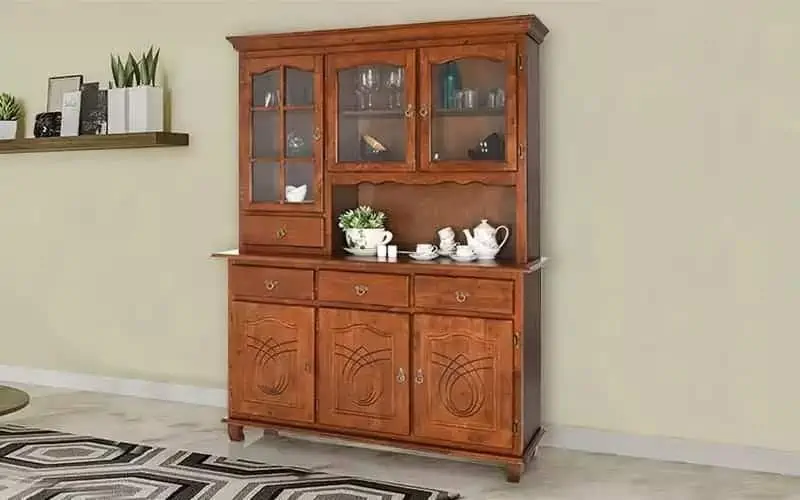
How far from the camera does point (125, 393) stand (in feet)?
16.1

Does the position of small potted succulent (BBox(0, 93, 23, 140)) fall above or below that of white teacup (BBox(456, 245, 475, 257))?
above

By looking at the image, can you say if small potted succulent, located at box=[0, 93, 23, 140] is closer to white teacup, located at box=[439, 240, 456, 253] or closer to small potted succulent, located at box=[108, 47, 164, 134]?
small potted succulent, located at box=[108, 47, 164, 134]

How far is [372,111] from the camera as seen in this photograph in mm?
3857

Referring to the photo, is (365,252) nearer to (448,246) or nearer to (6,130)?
(448,246)

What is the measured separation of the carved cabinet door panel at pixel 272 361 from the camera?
153 inches

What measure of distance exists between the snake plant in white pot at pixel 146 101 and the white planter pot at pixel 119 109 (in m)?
0.02

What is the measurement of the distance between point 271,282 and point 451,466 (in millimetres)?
1094

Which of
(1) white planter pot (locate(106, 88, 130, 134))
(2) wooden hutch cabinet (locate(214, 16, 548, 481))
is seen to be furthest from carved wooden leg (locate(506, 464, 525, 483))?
(1) white planter pot (locate(106, 88, 130, 134))

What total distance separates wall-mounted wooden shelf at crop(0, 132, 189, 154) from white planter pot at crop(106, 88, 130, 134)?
0.17 ft

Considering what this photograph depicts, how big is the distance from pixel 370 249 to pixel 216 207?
1.08 m

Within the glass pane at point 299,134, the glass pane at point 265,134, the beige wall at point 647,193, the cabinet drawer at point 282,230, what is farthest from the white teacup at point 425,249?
the glass pane at point 265,134

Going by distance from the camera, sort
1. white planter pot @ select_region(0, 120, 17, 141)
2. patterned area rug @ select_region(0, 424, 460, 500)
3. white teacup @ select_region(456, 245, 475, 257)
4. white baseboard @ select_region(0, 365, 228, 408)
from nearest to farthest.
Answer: patterned area rug @ select_region(0, 424, 460, 500) < white teacup @ select_region(456, 245, 475, 257) < white baseboard @ select_region(0, 365, 228, 408) < white planter pot @ select_region(0, 120, 17, 141)

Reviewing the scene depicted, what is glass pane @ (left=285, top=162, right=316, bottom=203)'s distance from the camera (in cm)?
399

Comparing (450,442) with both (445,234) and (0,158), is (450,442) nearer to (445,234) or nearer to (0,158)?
(445,234)
